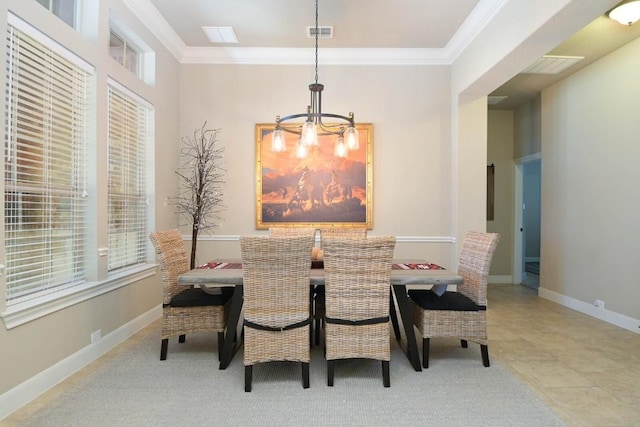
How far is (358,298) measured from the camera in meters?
2.32

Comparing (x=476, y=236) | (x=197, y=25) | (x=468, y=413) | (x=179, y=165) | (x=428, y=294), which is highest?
(x=197, y=25)

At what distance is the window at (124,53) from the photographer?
3.33 meters

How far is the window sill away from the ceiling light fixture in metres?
4.85

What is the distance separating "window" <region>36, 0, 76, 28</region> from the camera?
248 cm

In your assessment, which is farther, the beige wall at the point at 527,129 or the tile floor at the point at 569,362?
the beige wall at the point at 527,129

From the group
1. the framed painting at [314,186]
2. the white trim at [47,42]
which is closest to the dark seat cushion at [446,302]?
the framed painting at [314,186]

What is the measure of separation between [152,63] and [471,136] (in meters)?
3.76

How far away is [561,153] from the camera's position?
15.2ft

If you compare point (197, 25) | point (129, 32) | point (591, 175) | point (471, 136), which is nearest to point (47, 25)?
point (129, 32)

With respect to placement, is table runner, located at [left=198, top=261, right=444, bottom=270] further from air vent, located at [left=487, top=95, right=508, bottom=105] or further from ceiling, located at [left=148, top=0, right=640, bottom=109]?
air vent, located at [left=487, top=95, right=508, bottom=105]

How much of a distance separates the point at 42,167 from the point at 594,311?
18.0 feet

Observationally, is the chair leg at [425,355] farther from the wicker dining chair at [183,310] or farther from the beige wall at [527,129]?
the beige wall at [527,129]

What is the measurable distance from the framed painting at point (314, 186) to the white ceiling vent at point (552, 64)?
2006mm

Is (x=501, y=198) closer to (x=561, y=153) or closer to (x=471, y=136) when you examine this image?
(x=561, y=153)
